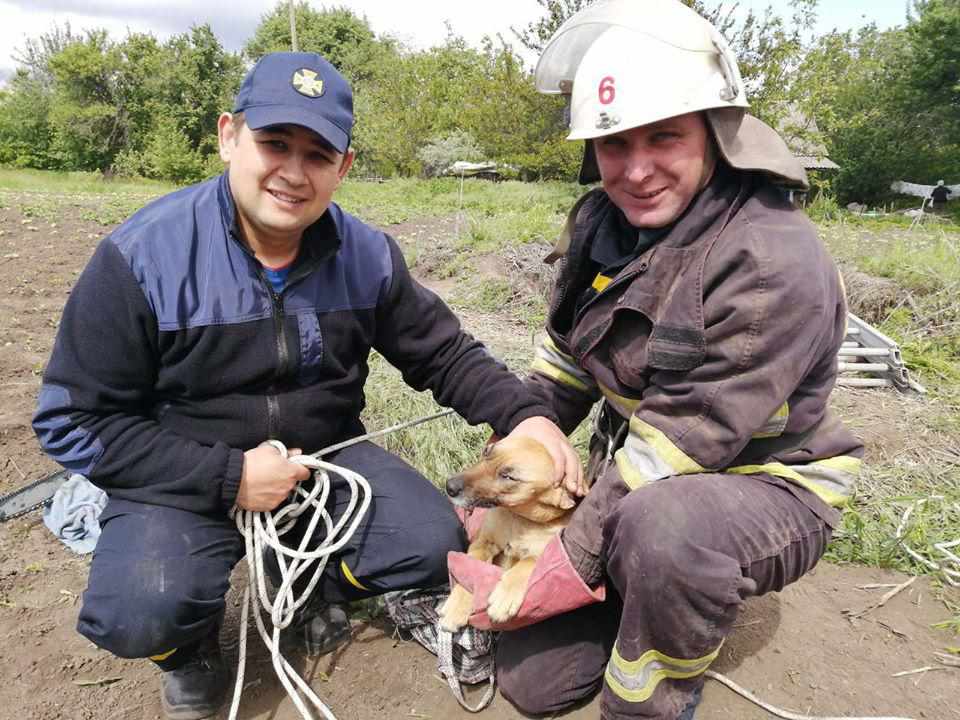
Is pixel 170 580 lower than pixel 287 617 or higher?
higher

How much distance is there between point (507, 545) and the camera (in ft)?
6.98

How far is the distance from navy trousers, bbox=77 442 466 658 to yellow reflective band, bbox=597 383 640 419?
66cm

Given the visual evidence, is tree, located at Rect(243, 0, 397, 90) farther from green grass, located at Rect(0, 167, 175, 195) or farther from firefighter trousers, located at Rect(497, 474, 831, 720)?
firefighter trousers, located at Rect(497, 474, 831, 720)

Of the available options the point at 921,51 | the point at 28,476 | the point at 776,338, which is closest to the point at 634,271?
the point at 776,338

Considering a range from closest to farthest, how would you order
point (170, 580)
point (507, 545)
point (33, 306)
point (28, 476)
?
1. point (170, 580)
2. point (507, 545)
3. point (28, 476)
4. point (33, 306)

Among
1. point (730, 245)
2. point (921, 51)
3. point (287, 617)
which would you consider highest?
point (921, 51)

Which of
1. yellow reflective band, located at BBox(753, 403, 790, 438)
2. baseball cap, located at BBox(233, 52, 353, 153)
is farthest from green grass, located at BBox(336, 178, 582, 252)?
yellow reflective band, located at BBox(753, 403, 790, 438)

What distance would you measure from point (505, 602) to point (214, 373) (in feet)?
3.42

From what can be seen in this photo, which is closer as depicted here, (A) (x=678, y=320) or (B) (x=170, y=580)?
(A) (x=678, y=320)

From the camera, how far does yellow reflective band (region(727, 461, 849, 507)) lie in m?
1.85

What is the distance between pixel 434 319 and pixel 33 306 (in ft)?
14.8

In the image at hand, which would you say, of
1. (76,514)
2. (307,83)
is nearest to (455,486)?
(307,83)

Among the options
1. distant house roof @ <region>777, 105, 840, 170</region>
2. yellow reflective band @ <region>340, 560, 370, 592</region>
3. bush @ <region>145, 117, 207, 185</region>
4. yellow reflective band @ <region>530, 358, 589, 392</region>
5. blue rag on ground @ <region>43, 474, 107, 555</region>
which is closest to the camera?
yellow reflective band @ <region>340, 560, 370, 592</region>

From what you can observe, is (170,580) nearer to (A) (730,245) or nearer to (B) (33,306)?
(A) (730,245)
